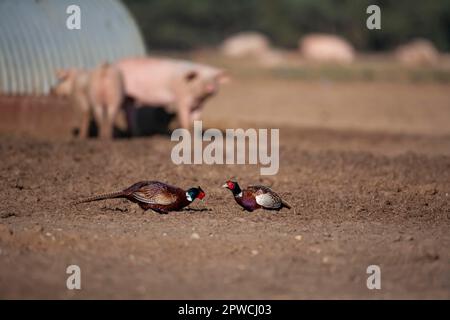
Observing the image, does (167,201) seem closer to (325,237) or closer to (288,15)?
(325,237)

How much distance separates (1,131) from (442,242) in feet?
28.2

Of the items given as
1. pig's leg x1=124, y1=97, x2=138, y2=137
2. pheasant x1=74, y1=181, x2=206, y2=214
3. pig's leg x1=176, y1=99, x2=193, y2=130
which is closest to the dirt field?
pheasant x1=74, y1=181, x2=206, y2=214

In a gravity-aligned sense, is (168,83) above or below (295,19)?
below

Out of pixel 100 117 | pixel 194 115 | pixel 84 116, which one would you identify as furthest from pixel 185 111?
pixel 84 116

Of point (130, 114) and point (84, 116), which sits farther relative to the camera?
point (130, 114)

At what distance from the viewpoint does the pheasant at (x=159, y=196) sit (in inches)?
308

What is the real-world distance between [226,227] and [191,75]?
7934 millimetres

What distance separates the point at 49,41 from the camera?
1578cm

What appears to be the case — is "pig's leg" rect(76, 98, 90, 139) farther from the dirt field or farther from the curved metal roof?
the curved metal roof

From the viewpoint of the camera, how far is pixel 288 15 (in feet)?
171

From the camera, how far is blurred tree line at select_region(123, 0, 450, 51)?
4872 cm

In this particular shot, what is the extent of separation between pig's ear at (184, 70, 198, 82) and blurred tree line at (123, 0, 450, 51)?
30877mm

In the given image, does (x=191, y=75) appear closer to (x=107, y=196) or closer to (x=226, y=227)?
(x=107, y=196)
